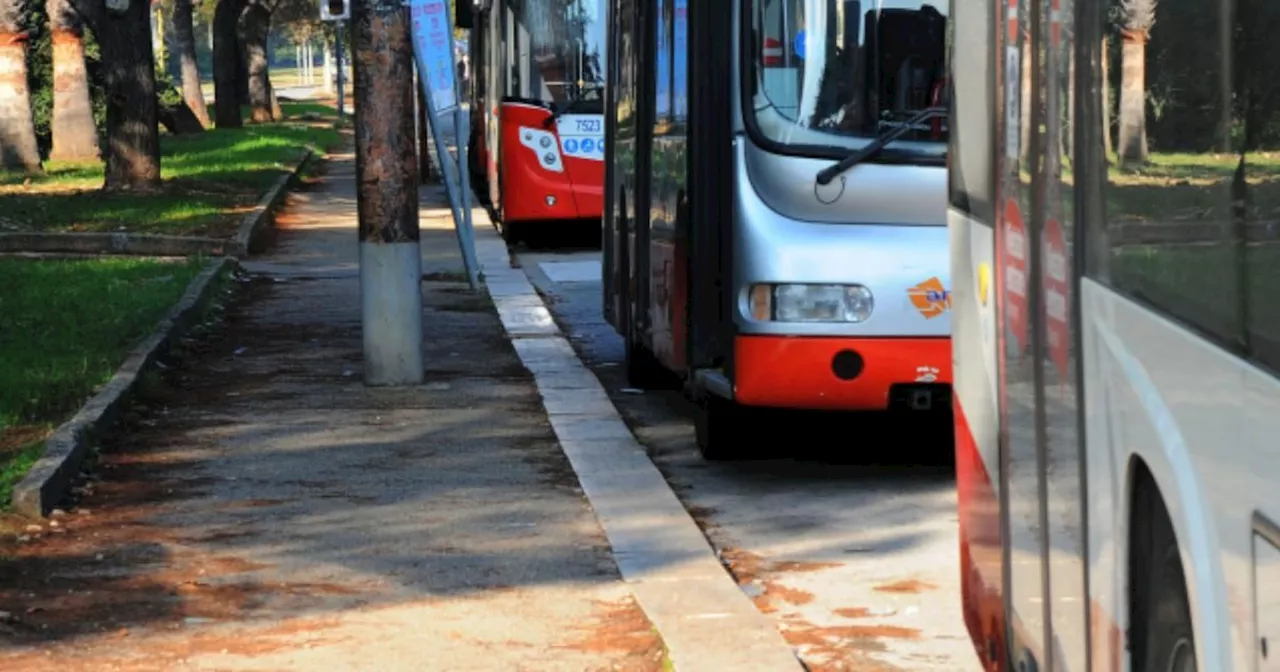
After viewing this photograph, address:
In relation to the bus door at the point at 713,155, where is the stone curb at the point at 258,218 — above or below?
below

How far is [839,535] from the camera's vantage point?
8070 millimetres

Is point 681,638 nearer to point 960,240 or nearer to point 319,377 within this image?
point 960,240

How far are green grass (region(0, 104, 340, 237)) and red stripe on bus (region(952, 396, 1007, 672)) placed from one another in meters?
17.1

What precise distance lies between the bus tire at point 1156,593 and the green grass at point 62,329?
18.6ft

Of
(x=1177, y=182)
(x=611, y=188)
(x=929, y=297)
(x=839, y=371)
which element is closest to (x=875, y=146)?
(x=929, y=297)

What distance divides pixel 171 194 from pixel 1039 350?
922 inches

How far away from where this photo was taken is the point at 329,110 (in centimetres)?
7425

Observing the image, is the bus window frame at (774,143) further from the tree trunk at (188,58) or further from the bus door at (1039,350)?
the tree trunk at (188,58)

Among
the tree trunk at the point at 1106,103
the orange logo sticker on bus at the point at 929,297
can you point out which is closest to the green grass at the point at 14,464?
the orange logo sticker on bus at the point at 929,297

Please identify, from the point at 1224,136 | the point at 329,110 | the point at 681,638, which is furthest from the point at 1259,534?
the point at 329,110

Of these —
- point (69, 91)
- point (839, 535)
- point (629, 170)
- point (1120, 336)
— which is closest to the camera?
point (1120, 336)

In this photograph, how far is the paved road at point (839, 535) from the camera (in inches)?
258

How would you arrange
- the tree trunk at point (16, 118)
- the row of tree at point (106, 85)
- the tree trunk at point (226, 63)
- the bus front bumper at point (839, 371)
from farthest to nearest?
the tree trunk at point (226, 63)
the tree trunk at point (16, 118)
the row of tree at point (106, 85)
the bus front bumper at point (839, 371)

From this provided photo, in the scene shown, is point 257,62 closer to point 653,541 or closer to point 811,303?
point 811,303
